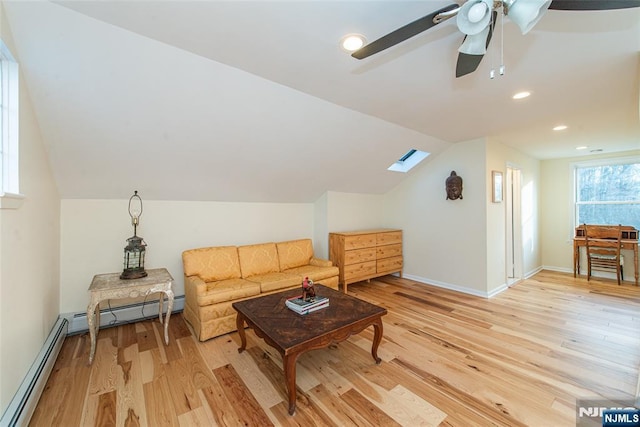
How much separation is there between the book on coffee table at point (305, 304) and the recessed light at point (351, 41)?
2.03 meters

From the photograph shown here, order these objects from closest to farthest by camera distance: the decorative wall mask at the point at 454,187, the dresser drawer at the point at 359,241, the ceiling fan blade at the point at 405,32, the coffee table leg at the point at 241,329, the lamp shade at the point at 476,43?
the ceiling fan blade at the point at 405,32
the lamp shade at the point at 476,43
the coffee table leg at the point at 241,329
the decorative wall mask at the point at 454,187
the dresser drawer at the point at 359,241

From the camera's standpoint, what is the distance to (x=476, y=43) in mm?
1364

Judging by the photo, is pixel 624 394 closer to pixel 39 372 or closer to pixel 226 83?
pixel 226 83

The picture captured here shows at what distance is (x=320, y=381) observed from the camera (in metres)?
2.06

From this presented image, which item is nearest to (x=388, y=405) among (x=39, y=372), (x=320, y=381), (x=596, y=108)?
(x=320, y=381)

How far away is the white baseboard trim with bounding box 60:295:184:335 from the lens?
9.32 feet

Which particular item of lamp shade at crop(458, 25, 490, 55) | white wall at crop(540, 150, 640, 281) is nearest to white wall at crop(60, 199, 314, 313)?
lamp shade at crop(458, 25, 490, 55)

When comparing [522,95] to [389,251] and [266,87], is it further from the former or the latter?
[389,251]

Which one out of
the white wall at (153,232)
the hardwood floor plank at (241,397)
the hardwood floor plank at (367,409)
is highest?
the white wall at (153,232)

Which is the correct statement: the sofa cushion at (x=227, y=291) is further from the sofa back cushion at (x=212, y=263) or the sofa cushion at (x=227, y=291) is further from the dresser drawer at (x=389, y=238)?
the dresser drawer at (x=389, y=238)

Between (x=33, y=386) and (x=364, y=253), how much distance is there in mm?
3806

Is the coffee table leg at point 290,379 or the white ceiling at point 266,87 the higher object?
the white ceiling at point 266,87

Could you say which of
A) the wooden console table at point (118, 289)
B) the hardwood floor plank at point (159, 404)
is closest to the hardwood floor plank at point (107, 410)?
the hardwood floor plank at point (159, 404)

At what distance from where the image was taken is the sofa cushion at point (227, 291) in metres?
2.68
